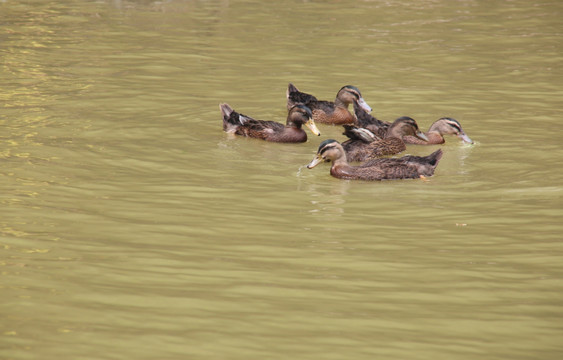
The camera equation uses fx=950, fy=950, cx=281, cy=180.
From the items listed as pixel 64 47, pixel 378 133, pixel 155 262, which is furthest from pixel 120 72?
pixel 155 262

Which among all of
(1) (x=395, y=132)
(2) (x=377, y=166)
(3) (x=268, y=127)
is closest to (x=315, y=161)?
(2) (x=377, y=166)

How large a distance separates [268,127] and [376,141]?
155cm

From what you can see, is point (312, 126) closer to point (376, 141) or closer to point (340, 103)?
point (376, 141)

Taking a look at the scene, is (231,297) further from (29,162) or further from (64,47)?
(64,47)

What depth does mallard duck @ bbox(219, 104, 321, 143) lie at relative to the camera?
13438mm

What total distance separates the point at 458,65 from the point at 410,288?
1151 centimetres

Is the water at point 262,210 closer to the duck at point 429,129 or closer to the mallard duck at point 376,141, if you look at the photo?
the duck at point 429,129

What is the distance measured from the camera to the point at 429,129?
13.8 metres

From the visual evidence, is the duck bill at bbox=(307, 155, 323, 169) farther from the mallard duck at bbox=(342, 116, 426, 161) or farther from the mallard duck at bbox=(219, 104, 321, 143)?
the mallard duck at bbox=(219, 104, 321, 143)

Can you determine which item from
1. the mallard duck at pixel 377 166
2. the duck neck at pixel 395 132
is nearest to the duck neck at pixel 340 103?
the duck neck at pixel 395 132

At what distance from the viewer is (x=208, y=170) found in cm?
1128

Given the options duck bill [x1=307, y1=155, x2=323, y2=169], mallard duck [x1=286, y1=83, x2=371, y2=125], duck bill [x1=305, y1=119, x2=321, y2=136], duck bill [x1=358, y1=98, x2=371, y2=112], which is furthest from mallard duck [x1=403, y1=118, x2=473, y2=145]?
duck bill [x1=307, y1=155, x2=323, y2=169]

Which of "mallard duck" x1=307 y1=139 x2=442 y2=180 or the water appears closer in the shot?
the water

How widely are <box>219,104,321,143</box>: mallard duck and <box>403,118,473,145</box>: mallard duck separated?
1.55m
